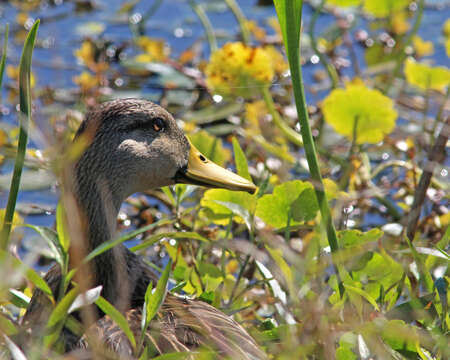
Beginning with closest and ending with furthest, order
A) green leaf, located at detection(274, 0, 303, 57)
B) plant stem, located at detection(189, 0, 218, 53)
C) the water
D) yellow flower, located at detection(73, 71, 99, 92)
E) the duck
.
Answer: green leaf, located at detection(274, 0, 303, 57)
the duck
plant stem, located at detection(189, 0, 218, 53)
yellow flower, located at detection(73, 71, 99, 92)
the water

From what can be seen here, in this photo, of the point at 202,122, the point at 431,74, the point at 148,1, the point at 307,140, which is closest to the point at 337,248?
the point at 307,140

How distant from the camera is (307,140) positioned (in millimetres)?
1713

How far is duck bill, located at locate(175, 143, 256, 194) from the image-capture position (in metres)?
2.20

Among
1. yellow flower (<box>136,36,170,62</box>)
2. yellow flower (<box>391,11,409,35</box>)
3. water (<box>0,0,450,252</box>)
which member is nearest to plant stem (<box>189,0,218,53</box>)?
yellow flower (<box>136,36,170,62</box>)

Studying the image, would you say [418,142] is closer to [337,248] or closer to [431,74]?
[431,74]

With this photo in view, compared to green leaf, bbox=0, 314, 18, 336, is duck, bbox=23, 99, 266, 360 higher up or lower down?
lower down

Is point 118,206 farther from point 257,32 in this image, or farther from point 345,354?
point 257,32

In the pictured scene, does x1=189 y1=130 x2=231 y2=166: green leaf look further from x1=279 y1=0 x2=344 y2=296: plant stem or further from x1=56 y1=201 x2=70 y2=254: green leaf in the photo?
x1=56 y1=201 x2=70 y2=254: green leaf

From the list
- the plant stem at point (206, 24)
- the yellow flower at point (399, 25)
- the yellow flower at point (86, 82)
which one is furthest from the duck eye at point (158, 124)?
the yellow flower at point (399, 25)

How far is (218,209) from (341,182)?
75 cm

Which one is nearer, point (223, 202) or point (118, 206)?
point (223, 202)

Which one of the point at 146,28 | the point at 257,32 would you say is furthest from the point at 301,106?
the point at 146,28

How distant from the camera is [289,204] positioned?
2.12 metres

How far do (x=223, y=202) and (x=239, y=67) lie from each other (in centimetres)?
105
